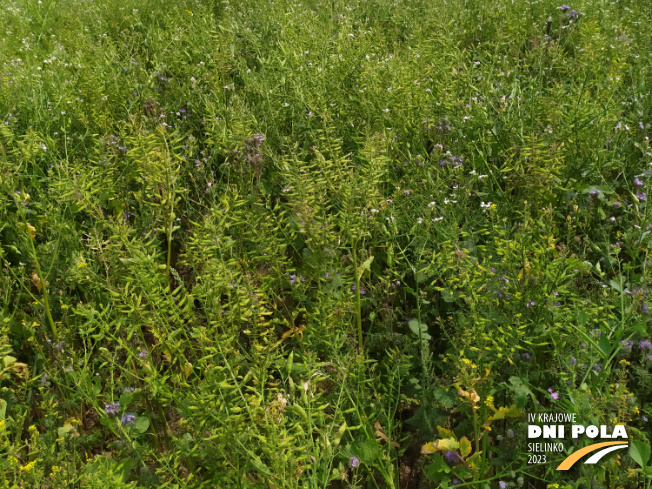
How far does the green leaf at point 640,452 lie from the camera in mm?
1573

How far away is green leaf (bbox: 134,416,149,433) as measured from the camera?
2.05 metres

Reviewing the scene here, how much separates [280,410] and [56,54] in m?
4.16

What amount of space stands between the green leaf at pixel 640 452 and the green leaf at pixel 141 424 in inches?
62.4

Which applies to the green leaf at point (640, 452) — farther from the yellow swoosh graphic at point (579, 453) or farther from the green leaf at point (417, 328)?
the green leaf at point (417, 328)

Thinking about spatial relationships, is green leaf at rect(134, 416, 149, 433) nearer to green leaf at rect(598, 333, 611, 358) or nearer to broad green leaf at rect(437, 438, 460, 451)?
broad green leaf at rect(437, 438, 460, 451)

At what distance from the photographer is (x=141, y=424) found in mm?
2064

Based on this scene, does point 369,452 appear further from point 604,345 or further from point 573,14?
point 573,14

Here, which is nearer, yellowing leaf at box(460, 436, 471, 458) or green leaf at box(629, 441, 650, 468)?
green leaf at box(629, 441, 650, 468)

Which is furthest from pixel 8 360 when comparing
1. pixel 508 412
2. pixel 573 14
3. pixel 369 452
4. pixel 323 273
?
pixel 573 14

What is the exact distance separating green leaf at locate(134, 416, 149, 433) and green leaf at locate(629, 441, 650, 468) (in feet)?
5.20

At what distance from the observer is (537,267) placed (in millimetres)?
1984

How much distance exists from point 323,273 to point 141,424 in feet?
2.92

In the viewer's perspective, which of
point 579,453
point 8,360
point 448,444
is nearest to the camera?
point 579,453

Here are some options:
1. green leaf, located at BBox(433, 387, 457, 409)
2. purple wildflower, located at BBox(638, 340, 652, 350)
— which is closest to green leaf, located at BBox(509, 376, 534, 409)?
green leaf, located at BBox(433, 387, 457, 409)
